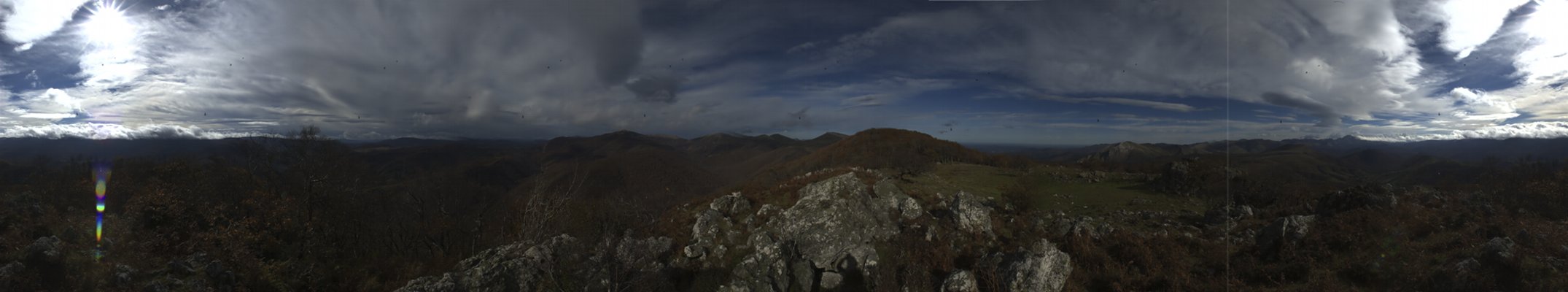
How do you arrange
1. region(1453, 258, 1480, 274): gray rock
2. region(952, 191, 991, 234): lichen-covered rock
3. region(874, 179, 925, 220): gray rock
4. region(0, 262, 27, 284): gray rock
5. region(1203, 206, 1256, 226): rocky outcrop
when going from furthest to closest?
region(874, 179, 925, 220): gray rock < region(952, 191, 991, 234): lichen-covered rock < region(1203, 206, 1256, 226): rocky outcrop < region(0, 262, 27, 284): gray rock < region(1453, 258, 1480, 274): gray rock

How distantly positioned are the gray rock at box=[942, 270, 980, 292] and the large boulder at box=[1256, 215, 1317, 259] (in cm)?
701

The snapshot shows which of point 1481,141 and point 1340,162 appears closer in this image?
point 1481,141

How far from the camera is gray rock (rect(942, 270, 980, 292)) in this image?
10528mm

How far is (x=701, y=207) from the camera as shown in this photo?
1898 cm

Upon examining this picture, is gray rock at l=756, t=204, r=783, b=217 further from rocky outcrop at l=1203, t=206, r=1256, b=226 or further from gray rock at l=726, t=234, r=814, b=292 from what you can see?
rocky outcrop at l=1203, t=206, r=1256, b=226

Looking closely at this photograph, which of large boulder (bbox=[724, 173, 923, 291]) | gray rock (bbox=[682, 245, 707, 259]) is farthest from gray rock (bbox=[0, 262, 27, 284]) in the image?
large boulder (bbox=[724, 173, 923, 291])

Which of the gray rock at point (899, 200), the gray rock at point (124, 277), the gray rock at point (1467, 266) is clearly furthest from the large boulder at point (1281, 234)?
the gray rock at point (124, 277)

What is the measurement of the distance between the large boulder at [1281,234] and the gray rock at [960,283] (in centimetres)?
701

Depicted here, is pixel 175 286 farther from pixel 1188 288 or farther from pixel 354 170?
pixel 1188 288

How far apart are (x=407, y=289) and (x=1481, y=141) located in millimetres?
49168

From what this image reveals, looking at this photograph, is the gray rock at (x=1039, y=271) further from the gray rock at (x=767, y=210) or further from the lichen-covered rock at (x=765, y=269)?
the gray rock at (x=767, y=210)

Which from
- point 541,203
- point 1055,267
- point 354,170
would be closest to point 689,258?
point 541,203

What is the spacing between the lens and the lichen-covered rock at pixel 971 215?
13.8 metres

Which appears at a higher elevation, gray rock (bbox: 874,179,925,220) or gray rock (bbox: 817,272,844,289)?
gray rock (bbox: 874,179,925,220)
